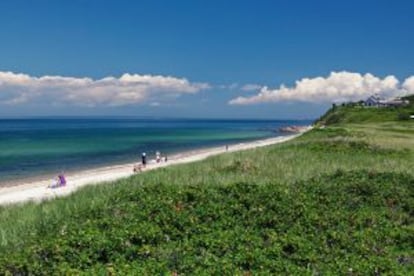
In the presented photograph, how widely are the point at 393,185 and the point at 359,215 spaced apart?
4653 millimetres

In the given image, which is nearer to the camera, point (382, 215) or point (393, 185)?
point (382, 215)

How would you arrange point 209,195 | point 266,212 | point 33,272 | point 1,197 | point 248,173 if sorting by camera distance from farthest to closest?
1. point 1,197
2. point 248,173
3. point 209,195
4. point 266,212
5. point 33,272

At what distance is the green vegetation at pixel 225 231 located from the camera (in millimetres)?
9305

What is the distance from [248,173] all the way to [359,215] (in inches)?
406

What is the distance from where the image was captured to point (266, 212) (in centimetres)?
1308

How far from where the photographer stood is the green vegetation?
9305mm

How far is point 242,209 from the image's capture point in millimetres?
13266

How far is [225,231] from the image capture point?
11234 mm

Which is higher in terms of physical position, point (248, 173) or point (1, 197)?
point (248, 173)

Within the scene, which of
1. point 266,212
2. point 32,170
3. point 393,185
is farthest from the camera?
point 32,170

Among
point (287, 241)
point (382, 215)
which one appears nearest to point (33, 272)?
point (287, 241)

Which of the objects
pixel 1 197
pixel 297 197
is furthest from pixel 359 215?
pixel 1 197

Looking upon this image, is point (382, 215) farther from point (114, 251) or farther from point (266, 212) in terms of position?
point (114, 251)

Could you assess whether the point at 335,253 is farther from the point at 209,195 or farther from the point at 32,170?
the point at 32,170
